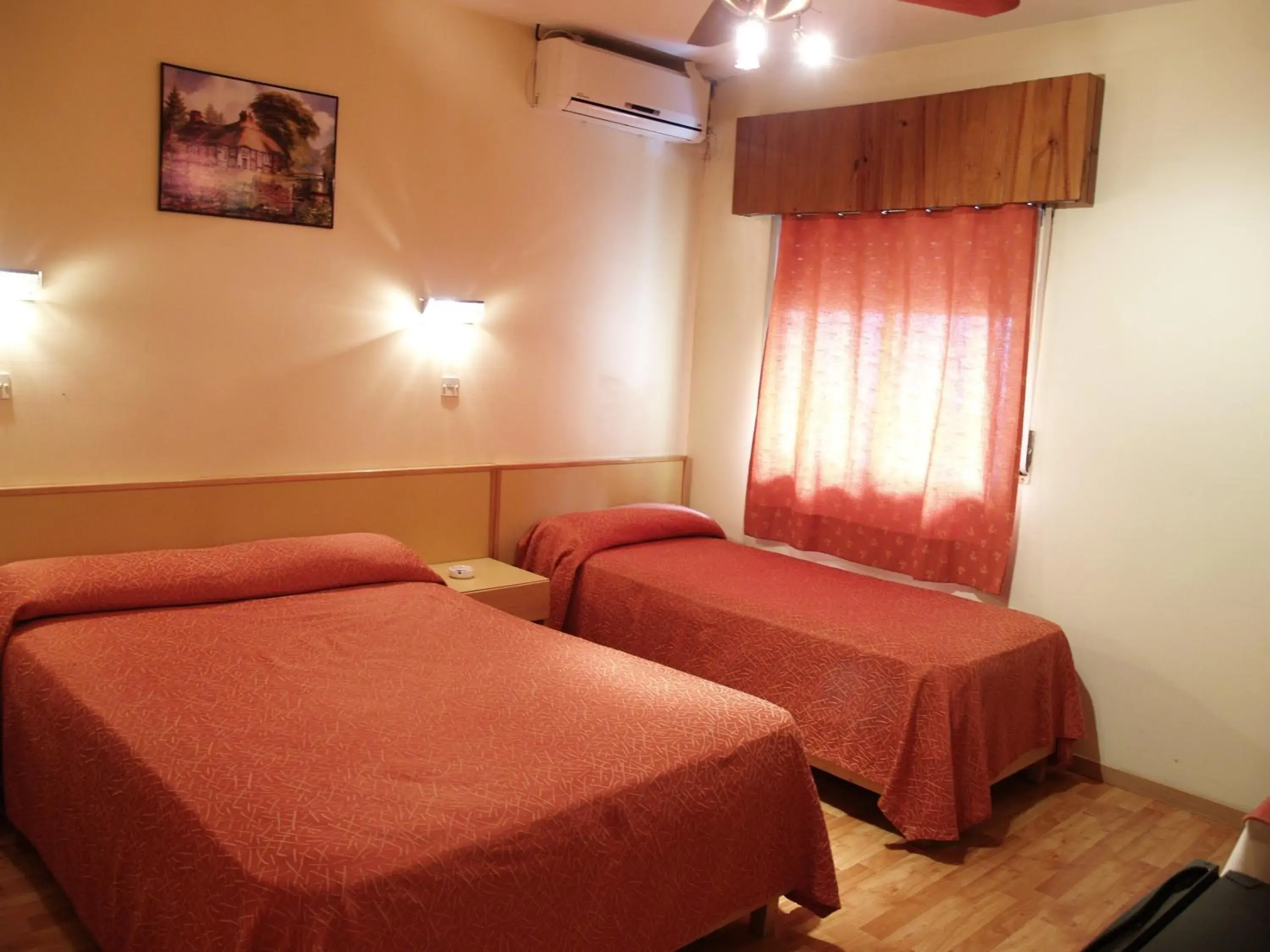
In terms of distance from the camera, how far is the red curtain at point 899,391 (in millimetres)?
3670

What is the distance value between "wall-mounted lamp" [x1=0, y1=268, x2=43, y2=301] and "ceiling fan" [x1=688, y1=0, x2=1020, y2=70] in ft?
6.56

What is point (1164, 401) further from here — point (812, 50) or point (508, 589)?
point (508, 589)

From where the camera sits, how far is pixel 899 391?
3.96 m

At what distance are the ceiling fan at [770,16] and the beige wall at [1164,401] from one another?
1291 millimetres

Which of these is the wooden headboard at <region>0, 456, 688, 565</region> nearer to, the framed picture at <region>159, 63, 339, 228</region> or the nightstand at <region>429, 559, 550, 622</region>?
the nightstand at <region>429, 559, 550, 622</region>

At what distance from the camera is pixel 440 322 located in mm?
3873

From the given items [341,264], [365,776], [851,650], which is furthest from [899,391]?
[365,776]

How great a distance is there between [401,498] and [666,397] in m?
1.48

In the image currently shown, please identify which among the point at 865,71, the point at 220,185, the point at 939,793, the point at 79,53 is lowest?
the point at 939,793

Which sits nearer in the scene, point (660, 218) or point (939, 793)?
point (939, 793)

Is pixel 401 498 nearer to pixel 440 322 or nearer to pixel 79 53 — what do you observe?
pixel 440 322

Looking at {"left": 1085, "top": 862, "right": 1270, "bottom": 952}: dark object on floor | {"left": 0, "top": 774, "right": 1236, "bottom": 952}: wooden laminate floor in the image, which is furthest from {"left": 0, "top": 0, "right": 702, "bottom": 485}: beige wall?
{"left": 1085, "top": 862, "right": 1270, "bottom": 952}: dark object on floor

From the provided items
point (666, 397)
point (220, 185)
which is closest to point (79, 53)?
point (220, 185)

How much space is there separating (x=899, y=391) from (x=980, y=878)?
1838 mm
